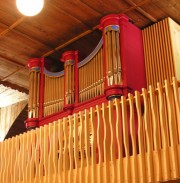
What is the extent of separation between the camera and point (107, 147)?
17.9 ft

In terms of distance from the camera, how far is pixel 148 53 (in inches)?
319

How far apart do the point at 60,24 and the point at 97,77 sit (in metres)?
1.63

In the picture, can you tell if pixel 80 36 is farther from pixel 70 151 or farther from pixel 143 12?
pixel 70 151

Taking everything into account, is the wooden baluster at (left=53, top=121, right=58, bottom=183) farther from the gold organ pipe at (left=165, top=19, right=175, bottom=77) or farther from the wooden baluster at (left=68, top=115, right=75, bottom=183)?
the gold organ pipe at (left=165, top=19, right=175, bottom=77)

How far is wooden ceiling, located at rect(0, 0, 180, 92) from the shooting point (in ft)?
25.6

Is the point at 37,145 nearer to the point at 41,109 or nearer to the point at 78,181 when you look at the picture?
the point at 78,181

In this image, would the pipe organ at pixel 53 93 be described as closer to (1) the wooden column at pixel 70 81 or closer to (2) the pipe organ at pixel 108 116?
(2) the pipe organ at pixel 108 116

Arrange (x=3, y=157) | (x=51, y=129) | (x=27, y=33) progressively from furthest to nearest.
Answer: (x=27, y=33), (x=3, y=157), (x=51, y=129)

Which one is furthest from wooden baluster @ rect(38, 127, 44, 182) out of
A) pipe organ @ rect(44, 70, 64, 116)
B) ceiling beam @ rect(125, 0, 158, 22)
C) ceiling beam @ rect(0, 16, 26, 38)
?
ceiling beam @ rect(125, 0, 158, 22)

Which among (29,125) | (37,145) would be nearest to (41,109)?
(29,125)

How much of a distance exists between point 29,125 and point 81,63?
2.03 metres

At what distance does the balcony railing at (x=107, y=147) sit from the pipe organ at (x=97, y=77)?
1.34 meters

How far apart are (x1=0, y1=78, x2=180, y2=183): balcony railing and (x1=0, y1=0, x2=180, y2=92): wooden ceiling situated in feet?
8.58

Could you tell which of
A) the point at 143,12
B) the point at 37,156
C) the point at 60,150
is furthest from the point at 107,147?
the point at 143,12
